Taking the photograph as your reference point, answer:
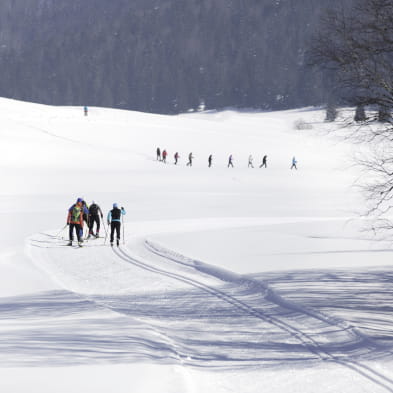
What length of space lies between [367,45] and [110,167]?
33.7 m

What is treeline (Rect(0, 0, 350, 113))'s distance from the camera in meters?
143

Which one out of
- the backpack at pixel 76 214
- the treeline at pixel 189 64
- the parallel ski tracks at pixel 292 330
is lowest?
the parallel ski tracks at pixel 292 330

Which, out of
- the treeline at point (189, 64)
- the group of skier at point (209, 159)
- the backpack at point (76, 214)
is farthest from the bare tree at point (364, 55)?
the treeline at point (189, 64)

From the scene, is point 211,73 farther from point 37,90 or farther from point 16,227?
point 16,227

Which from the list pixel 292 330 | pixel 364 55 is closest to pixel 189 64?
pixel 364 55

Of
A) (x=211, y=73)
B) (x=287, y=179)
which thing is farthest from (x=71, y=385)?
(x=211, y=73)

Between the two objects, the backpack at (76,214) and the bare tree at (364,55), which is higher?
the bare tree at (364,55)

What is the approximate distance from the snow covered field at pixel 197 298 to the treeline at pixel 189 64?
104506mm

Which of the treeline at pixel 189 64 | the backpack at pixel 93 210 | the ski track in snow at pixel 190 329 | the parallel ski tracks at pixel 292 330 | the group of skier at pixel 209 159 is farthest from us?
the treeline at pixel 189 64

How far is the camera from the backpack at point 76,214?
56.4 ft

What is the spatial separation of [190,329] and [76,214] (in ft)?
31.3

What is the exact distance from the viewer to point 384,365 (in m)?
6.89

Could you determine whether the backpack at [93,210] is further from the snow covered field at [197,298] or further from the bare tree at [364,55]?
the bare tree at [364,55]

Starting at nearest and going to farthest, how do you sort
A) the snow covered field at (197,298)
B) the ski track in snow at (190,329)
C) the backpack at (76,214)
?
the snow covered field at (197,298) → the ski track in snow at (190,329) → the backpack at (76,214)
